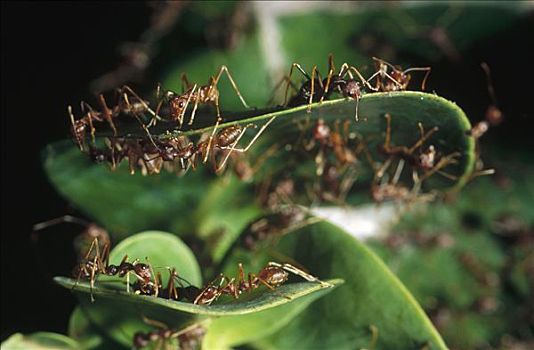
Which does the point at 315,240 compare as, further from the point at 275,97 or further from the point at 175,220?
the point at 275,97

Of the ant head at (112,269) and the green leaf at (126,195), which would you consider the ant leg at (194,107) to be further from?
the ant head at (112,269)

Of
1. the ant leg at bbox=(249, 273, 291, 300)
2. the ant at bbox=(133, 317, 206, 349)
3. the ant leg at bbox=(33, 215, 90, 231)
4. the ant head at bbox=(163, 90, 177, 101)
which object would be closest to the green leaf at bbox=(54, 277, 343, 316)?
the ant leg at bbox=(249, 273, 291, 300)

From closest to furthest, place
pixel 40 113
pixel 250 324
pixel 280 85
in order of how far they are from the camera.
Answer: pixel 250 324, pixel 280 85, pixel 40 113

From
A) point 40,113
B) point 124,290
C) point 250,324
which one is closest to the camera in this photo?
point 124,290

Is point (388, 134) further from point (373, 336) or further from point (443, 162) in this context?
point (373, 336)

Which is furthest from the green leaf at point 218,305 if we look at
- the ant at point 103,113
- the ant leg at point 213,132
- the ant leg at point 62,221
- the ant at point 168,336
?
the ant leg at point 62,221

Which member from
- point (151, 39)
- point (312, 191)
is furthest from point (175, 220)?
point (151, 39)

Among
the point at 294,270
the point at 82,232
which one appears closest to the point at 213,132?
the point at 294,270

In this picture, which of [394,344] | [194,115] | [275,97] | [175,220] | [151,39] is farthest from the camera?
[151,39]
